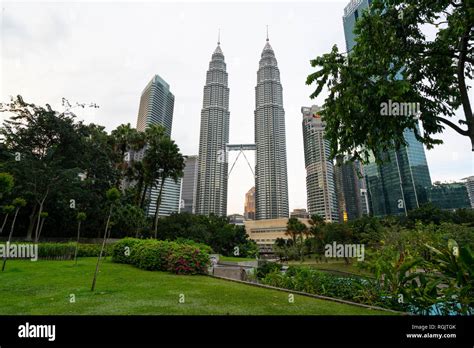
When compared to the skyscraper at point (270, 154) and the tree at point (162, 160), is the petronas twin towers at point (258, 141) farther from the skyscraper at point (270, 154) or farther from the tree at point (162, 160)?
the tree at point (162, 160)

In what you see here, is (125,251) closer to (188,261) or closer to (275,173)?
(188,261)

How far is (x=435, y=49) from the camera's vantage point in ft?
24.4

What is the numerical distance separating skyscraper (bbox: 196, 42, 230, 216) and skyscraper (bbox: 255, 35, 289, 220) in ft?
67.6

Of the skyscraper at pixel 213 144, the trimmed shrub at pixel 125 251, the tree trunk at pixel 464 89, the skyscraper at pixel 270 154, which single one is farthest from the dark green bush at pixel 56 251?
the skyscraper at pixel 270 154

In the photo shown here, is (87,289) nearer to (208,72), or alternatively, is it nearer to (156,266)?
(156,266)

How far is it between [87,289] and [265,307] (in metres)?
6.26

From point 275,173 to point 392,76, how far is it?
109m

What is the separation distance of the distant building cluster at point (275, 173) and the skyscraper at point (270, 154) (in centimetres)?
49

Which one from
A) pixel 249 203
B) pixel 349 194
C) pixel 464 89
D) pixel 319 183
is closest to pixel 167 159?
pixel 464 89

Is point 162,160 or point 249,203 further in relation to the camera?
point 249,203

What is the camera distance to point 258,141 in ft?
407

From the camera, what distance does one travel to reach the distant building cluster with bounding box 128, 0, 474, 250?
3152 inches

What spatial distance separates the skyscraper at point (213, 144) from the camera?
96.4 m

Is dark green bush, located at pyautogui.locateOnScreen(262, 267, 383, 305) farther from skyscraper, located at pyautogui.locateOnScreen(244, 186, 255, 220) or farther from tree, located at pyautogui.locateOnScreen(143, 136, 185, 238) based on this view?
skyscraper, located at pyautogui.locateOnScreen(244, 186, 255, 220)
